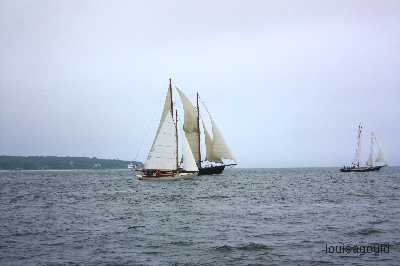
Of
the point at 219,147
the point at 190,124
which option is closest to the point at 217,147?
the point at 219,147

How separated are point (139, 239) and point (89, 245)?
8.54 feet

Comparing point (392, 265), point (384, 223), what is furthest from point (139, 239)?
Result: point (384, 223)

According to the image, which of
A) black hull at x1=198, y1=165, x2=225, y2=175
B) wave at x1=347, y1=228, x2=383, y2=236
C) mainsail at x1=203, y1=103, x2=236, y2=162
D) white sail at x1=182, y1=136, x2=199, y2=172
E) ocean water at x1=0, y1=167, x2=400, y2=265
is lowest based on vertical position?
ocean water at x1=0, y1=167, x2=400, y2=265

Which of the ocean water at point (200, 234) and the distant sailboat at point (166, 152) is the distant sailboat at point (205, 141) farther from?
the ocean water at point (200, 234)

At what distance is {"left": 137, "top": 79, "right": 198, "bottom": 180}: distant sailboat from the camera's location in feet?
228

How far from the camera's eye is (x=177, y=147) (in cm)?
7381

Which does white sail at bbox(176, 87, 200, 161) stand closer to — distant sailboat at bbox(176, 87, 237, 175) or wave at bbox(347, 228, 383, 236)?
distant sailboat at bbox(176, 87, 237, 175)

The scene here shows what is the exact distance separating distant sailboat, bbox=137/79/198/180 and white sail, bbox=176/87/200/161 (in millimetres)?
7436

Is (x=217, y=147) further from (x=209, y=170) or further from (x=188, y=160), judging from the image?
(x=188, y=160)

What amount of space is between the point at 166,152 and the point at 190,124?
50.3ft

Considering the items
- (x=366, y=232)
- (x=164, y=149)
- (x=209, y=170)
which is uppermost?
(x=164, y=149)

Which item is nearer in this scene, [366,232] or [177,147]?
[366,232]

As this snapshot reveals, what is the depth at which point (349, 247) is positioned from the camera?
66.1ft

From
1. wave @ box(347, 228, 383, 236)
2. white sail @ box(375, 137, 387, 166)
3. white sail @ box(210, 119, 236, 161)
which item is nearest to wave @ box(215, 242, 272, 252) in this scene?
wave @ box(347, 228, 383, 236)
